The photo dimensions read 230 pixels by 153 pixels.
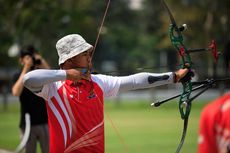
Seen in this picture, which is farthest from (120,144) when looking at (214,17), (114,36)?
(114,36)

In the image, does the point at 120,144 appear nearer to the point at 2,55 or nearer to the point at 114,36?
the point at 2,55

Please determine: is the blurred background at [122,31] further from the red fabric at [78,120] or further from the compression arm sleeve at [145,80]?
the red fabric at [78,120]

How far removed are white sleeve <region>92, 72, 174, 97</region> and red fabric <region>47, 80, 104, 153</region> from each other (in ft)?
0.41

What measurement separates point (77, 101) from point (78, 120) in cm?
15

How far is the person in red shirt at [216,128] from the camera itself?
149 inches

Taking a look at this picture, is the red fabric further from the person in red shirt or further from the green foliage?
the green foliage

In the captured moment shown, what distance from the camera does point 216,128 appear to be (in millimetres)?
3801

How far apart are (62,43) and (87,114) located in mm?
610

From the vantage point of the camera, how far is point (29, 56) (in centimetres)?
913

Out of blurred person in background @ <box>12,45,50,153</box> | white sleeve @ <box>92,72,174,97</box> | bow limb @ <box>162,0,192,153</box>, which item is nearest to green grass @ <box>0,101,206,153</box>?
blurred person in background @ <box>12,45,50,153</box>

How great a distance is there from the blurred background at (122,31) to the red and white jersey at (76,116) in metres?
0.87

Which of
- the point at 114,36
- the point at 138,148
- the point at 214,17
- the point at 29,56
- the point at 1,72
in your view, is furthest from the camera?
the point at 114,36

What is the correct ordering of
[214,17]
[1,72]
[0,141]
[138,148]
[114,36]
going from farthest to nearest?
1. [114,36]
2. [1,72]
3. [214,17]
4. [0,141]
5. [138,148]

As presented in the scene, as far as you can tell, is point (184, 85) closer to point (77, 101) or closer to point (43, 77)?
point (77, 101)
